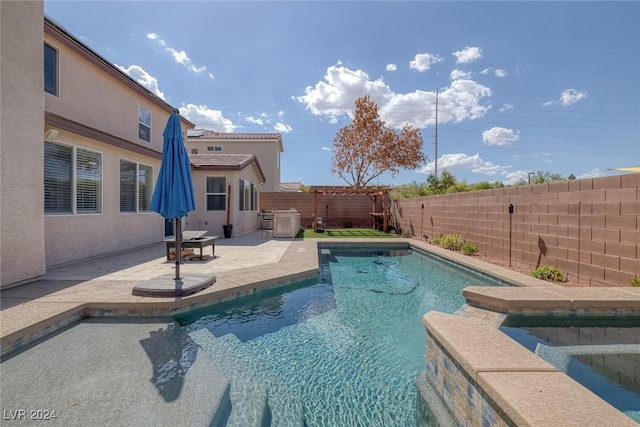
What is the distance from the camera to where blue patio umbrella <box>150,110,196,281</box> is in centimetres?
514

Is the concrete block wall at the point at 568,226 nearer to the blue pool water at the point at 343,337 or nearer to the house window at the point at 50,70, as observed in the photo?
the blue pool water at the point at 343,337

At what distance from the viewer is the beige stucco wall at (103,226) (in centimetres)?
695

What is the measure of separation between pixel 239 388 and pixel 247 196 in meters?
13.9

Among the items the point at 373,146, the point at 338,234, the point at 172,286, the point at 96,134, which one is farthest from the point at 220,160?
the point at 373,146

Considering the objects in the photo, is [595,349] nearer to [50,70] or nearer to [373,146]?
[50,70]

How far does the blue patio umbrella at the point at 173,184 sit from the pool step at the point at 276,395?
2.42 m

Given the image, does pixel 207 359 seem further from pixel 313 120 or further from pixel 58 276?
pixel 313 120

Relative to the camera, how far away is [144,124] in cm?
1107

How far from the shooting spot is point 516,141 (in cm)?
2792

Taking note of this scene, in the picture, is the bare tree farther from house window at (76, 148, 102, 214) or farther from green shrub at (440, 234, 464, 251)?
house window at (76, 148, 102, 214)

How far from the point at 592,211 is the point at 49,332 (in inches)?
366

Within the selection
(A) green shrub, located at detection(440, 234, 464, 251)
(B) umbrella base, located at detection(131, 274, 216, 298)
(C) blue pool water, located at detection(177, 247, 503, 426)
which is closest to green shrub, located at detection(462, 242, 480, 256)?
(A) green shrub, located at detection(440, 234, 464, 251)

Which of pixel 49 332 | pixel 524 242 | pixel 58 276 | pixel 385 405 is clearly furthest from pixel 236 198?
pixel 385 405

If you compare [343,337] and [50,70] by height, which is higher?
[50,70]
